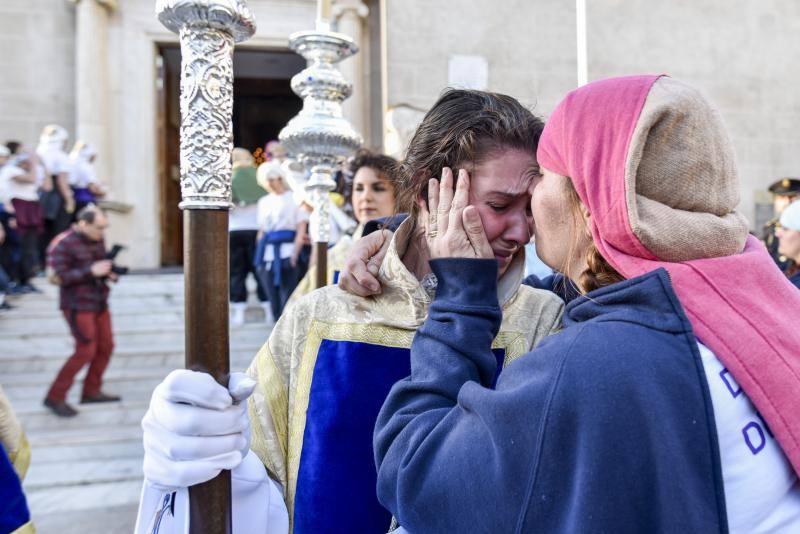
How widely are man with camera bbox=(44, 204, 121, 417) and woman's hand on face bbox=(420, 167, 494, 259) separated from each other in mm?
4653

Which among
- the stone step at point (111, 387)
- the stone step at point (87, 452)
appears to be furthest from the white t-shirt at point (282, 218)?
the stone step at point (87, 452)

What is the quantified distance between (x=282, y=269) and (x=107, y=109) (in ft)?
15.7

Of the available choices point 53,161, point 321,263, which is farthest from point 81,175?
point 321,263

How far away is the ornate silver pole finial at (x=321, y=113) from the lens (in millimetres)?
2277

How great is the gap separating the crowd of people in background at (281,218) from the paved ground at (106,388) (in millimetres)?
487

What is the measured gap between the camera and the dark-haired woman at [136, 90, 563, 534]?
1.35 m

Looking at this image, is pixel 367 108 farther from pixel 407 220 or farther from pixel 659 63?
pixel 407 220

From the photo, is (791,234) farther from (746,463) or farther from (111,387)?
(111,387)

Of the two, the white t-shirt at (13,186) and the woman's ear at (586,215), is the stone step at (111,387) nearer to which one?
Answer: the white t-shirt at (13,186)

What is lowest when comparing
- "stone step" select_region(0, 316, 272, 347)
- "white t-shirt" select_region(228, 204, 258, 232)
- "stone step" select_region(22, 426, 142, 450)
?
"stone step" select_region(22, 426, 142, 450)

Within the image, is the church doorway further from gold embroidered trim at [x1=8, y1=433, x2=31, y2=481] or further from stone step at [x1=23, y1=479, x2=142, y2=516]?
gold embroidered trim at [x1=8, y1=433, x2=31, y2=481]

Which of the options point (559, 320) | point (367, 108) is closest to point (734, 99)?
point (367, 108)

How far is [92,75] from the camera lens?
8836 millimetres

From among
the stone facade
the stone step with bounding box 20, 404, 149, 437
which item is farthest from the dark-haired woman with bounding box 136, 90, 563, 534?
the stone step with bounding box 20, 404, 149, 437
